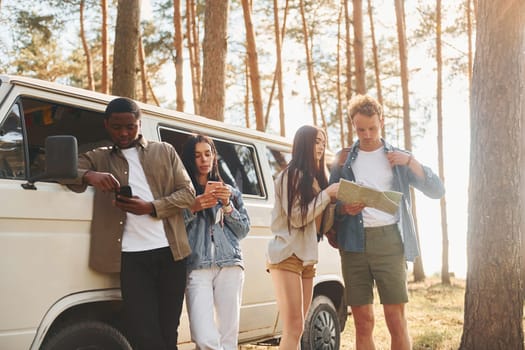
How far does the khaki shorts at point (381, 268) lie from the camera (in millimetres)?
4797

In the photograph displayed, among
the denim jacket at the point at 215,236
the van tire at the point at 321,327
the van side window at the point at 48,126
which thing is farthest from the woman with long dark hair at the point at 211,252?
the van tire at the point at 321,327

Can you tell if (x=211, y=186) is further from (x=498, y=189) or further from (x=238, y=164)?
(x=498, y=189)

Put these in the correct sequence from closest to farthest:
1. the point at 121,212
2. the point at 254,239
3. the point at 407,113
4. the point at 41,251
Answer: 1. the point at 41,251
2. the point at 121,212
3. the point at 254,239
4. the point at 407,113

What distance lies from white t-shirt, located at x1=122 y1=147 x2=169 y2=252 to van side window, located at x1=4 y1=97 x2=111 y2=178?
0.44 metres

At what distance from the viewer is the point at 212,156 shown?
16.1 feet

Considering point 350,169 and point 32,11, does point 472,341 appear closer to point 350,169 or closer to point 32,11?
point 350,169

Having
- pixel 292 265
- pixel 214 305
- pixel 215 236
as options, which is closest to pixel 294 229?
pixel 292 265

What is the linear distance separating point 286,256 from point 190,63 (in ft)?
65.5

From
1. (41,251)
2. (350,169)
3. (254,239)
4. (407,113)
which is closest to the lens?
(41,251)

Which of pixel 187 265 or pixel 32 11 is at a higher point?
pixel 32 11

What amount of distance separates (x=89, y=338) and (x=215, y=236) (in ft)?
3.63

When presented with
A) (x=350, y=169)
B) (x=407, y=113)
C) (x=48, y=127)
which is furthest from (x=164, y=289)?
(x=407, y=113)

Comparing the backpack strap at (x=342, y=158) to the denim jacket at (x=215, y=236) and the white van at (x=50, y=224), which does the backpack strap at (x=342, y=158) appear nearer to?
the denim jacket at (x=215, y=236)

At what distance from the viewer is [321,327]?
6500mm
